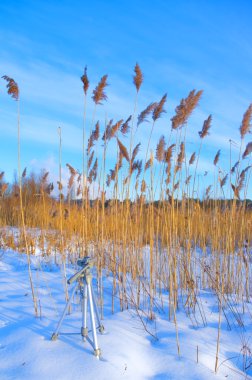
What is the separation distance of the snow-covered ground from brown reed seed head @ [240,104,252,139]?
1531 millimetres

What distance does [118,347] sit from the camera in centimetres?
217

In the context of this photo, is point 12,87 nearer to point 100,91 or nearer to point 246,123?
point 100,91

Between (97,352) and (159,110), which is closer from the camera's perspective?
(97,352)

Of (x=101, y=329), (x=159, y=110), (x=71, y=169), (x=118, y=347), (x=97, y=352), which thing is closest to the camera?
(x=97, y=352)

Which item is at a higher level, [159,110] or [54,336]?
[159,110]

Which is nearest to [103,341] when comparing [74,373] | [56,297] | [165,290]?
[74,373]

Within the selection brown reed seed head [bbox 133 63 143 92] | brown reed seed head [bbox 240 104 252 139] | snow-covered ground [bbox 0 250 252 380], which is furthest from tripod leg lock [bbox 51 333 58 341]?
brown reed seed head [bbox 240 104 252 139]

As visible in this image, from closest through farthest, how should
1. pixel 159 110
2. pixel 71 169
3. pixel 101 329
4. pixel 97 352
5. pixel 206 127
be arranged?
1. pixel 97 352
2. pixel 101 329
3. pixel 159 110
4. pixel 206 127
5. pixel 71 169

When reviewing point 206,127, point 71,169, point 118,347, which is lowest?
point 118,347

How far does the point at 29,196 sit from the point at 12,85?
27.1ft

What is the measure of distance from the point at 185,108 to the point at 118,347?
1.66m

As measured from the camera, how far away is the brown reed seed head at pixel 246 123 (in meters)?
2.99

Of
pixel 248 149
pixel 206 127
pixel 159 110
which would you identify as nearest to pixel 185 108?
pixel 159 110

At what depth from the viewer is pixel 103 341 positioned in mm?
2211
